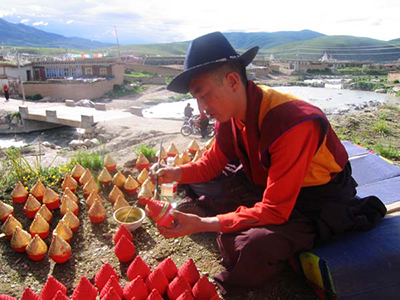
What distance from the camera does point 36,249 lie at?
2.65 meters

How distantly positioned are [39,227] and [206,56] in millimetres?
2344

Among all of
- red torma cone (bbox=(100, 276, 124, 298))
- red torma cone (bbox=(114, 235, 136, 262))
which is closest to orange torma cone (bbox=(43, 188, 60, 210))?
red torma cone (bbox=(114, 235, 136, 262))

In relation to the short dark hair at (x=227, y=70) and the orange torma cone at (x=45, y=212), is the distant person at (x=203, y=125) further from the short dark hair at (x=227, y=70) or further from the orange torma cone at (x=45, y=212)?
the short dark hair at (x=227, y=70)

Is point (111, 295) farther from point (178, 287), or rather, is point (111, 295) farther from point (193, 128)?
point (193, 128)

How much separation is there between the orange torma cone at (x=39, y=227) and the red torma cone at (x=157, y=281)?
1412 mm

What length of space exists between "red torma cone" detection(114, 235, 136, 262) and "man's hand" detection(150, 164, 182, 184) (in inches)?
23.3

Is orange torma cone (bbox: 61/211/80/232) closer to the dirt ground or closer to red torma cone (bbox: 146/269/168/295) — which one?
the dirt ground

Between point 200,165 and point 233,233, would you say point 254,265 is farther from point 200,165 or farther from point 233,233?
point 200,165

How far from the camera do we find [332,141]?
2.21 meters

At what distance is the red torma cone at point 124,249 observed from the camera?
2.56 m

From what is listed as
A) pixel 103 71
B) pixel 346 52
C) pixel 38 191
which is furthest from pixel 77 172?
pixel 346 52

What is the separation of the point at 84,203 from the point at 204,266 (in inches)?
72.1

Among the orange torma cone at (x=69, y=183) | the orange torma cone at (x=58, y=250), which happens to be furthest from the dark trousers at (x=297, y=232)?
the orange torma cone at (x=69, y=183)

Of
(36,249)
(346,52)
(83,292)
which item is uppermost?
(346,52)
